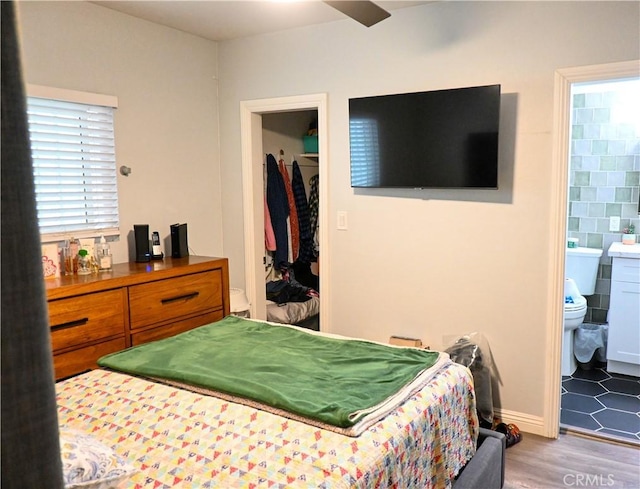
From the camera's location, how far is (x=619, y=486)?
8.28 feet

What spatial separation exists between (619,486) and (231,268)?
297cm

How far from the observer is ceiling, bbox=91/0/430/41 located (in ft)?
10.5

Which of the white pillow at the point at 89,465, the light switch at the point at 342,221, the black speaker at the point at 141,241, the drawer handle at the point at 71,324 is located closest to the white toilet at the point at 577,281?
the light switch at the point at 342,221

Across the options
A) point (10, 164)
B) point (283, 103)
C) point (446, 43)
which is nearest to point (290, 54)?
point (283, 103)

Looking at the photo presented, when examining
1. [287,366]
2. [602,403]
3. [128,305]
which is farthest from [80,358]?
[602,403]

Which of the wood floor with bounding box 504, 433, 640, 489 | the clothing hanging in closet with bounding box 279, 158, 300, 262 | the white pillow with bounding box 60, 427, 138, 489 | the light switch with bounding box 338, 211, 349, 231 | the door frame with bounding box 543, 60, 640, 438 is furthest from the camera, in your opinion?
the clothing hanging in closet with bounding box 279, 158, 300, 262

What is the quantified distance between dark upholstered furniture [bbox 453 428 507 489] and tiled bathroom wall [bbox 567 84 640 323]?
277cm

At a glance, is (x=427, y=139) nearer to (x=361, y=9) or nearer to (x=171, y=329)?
(x=361, y=9)

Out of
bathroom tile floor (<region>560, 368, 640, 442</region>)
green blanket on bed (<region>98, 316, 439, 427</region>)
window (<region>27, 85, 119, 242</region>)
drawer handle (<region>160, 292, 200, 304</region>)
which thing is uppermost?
window (<region>27, 85, 119, 242</region>)

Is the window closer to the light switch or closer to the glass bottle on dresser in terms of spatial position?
the glass bottle on dresser

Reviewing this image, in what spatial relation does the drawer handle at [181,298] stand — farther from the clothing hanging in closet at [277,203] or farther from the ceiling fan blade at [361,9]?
the ceiling fan blade at [361,9]

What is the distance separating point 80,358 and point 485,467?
197cm

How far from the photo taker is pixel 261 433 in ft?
5.29

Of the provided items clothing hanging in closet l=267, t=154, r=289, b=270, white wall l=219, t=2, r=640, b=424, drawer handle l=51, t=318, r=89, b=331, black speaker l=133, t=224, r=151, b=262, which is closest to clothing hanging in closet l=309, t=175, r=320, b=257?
clothing hanging in closet l=267, t=154, r=289, b=270
